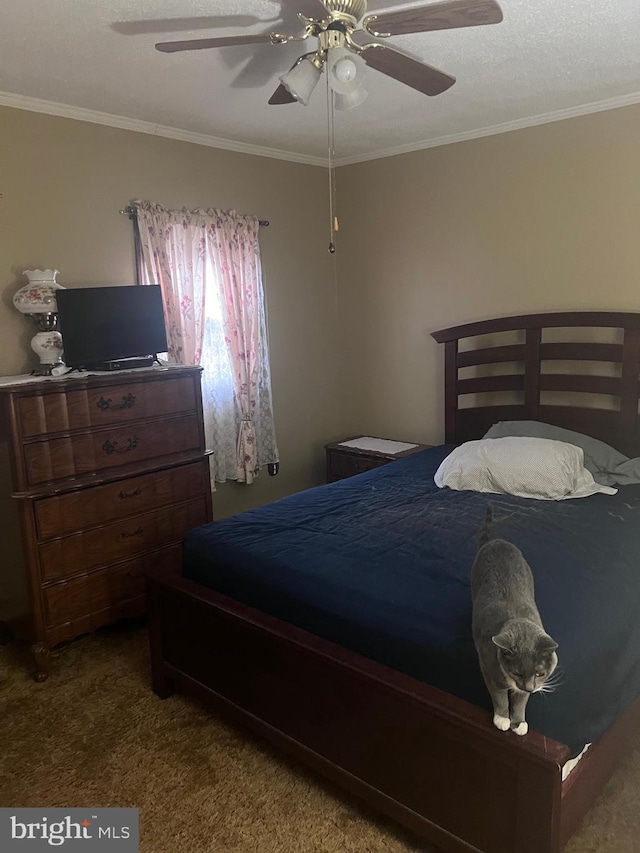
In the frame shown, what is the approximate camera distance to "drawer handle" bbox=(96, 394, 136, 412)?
285cm

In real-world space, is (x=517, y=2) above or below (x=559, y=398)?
above

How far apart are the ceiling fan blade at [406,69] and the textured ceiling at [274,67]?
0.24 m

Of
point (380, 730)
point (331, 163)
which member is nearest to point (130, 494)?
point (380, 730)

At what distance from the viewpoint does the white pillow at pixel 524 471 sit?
9.43ft

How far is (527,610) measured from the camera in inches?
62.8

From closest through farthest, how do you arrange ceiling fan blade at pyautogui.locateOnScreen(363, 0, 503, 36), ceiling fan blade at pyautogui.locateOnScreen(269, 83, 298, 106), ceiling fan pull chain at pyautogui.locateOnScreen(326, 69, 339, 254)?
ceiling fan blade at pyautogui.locateOnScreen(363, 0, 503, 36) → ceiling fan blade at pyautogui.locateOnScreen(269, 83, 298, 106) → ceiling fan pull chain at pyautogui.locateOnScreen(326, 69, 339, 254)

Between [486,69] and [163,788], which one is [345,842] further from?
[486,69]

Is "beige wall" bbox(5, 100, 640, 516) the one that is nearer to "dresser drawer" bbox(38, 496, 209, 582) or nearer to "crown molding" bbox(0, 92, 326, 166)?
"crown molding" bbox(0, 92, 326, 166)

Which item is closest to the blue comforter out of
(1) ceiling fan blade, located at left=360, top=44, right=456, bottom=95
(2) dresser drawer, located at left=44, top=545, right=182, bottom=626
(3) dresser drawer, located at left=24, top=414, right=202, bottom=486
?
(2) dresser drawer, located at left=44, top=545, right=182, bottom=626

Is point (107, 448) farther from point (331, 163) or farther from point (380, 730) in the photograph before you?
point (331, 163)

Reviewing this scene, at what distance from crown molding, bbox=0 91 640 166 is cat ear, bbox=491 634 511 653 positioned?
2.93 metres

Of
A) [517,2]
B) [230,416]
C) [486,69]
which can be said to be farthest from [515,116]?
[230,416]

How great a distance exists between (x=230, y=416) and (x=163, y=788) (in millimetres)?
2222

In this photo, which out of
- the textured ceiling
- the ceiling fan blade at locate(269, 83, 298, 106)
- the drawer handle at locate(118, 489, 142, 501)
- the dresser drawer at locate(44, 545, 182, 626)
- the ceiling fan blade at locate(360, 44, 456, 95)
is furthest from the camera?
the drawer handle at locate(118, 489, 142, 501)
